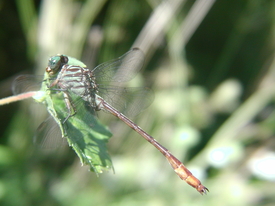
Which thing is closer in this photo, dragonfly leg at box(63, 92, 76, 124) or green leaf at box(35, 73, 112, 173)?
green leaf at box(35, 73, 112, 173)

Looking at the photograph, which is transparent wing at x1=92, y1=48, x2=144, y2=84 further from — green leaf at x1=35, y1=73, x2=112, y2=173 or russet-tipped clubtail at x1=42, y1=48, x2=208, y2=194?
green leaf at x1=35, y1=73, x2=112, y2=173

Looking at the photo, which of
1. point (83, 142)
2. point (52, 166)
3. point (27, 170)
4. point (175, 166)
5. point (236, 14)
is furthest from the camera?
point (236, 14)

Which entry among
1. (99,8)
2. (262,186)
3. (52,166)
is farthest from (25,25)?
(262,186)

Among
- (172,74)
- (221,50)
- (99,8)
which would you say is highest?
(99,8)

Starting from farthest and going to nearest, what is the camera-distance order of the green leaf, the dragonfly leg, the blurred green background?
the blurred green background < the dragonfly leg < the green leaf

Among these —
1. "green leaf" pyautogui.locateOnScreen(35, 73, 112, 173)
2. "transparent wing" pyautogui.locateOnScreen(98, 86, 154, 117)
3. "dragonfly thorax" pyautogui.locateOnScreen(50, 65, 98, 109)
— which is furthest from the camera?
"transparent wing" pyautogui.locateOnScreen(98, 86, 154, 117)

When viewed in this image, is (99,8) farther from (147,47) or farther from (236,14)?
(236,14)

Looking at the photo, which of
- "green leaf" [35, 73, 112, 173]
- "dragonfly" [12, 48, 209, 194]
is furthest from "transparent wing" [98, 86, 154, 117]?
"green leaf" [35, 73, 112, 173]

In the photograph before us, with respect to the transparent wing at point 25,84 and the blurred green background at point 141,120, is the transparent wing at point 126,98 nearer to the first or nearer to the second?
the transparent wing at point 25,84
